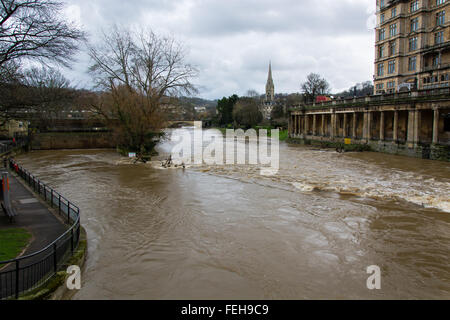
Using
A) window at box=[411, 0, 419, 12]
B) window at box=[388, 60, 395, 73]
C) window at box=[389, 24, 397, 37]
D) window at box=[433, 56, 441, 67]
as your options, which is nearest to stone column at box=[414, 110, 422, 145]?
window at box=[433, 56, 441, 67]

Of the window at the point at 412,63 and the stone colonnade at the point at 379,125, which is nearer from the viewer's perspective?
the stone colonnade at the point at 379,125

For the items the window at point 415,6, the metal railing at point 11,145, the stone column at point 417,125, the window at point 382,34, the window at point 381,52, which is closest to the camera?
the stone column at point 417,125

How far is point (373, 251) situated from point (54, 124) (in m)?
57.6

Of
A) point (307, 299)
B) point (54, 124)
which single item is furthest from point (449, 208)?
point (54, 124)

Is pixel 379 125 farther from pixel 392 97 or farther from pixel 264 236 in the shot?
pixel 264 236

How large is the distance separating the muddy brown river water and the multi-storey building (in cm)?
2819

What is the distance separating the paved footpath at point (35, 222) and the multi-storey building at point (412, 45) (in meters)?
46.7

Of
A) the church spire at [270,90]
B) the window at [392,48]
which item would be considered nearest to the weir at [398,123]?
the window at [392,48]

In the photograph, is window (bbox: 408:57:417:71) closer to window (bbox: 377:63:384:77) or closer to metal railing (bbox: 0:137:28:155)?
window (bbox: 377:63:384:77)

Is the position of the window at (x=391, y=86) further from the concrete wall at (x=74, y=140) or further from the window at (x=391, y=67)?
the concrete wall at (x=74, y=140)

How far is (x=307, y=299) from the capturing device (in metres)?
8.04

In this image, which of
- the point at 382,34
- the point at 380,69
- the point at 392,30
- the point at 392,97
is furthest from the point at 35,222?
the point at 382,34

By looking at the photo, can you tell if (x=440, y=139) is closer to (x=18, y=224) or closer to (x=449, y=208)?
(x=449, y=208)

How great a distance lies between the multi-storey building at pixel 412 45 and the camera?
43.4m
